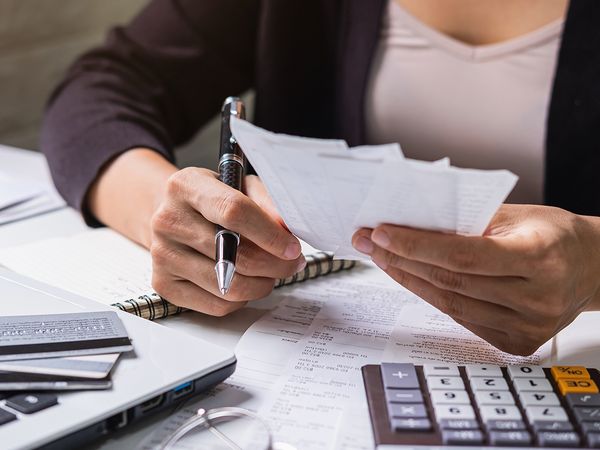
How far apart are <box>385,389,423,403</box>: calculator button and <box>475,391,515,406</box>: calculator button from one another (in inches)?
1.5

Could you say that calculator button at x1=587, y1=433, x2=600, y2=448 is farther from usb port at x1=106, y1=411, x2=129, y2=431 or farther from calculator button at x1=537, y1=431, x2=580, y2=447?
usb port at x1=106, y1=411, x2=129, y2=431

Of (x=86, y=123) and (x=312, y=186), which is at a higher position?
(x=312, y=186)

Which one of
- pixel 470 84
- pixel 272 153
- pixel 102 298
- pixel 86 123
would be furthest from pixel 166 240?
pixel 470 84

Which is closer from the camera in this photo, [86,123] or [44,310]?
[44,310]

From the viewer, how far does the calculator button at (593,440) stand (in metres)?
0.51

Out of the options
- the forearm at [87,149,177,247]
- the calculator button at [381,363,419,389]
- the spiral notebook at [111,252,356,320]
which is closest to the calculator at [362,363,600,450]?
the calculator button at [381,363,419,389]

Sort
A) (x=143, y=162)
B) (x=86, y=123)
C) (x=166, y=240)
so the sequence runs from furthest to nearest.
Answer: (x=86, y=123) → (x=143, y=162) → (x=166, y=240)

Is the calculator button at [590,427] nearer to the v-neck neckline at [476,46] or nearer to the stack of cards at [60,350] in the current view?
the stack of cards at [60,350]

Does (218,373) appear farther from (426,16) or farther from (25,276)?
(426,16)

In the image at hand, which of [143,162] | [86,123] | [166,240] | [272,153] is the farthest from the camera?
[86,123]

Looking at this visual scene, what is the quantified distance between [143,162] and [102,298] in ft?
0.75

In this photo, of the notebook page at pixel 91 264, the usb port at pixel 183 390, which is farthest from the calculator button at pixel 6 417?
the notebook page at pixel 91 264

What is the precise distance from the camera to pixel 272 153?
57 cm

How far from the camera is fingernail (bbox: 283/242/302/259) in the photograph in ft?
2.19
